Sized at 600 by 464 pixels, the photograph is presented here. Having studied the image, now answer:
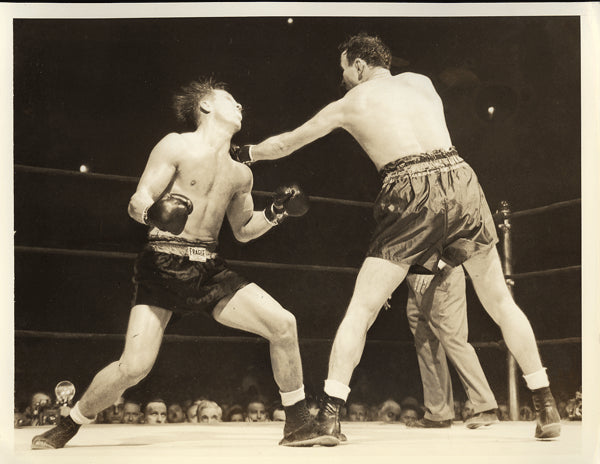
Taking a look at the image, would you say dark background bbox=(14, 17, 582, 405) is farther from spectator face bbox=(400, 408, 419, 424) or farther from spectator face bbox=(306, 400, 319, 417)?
spectator face bbox=(306, 400, 319, 417)

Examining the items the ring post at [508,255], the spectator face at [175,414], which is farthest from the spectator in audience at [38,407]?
the ring post at [508,255]

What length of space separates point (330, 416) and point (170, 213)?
1015 mm

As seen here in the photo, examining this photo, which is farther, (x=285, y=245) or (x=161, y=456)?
(x=285, y=245)

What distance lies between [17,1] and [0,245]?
103 centimetres

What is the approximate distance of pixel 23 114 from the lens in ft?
10.4

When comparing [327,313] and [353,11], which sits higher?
[353,11]

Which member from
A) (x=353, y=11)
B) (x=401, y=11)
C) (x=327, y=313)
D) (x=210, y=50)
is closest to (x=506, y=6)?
(x=401, y=11)

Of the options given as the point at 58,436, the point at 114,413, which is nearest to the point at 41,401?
the point at 58,436

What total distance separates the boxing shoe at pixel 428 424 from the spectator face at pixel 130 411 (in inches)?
43.8

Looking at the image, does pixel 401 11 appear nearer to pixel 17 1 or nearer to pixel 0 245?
pixel 17 1

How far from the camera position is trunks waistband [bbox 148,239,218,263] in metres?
3.04

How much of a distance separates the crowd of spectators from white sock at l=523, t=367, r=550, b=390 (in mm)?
97

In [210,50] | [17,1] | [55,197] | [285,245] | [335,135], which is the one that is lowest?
[285,245]

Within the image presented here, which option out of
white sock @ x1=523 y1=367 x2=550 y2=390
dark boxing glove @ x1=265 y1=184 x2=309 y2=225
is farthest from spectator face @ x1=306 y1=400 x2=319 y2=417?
white sock @ x1=523 y1=367 x2=550 y2=390
